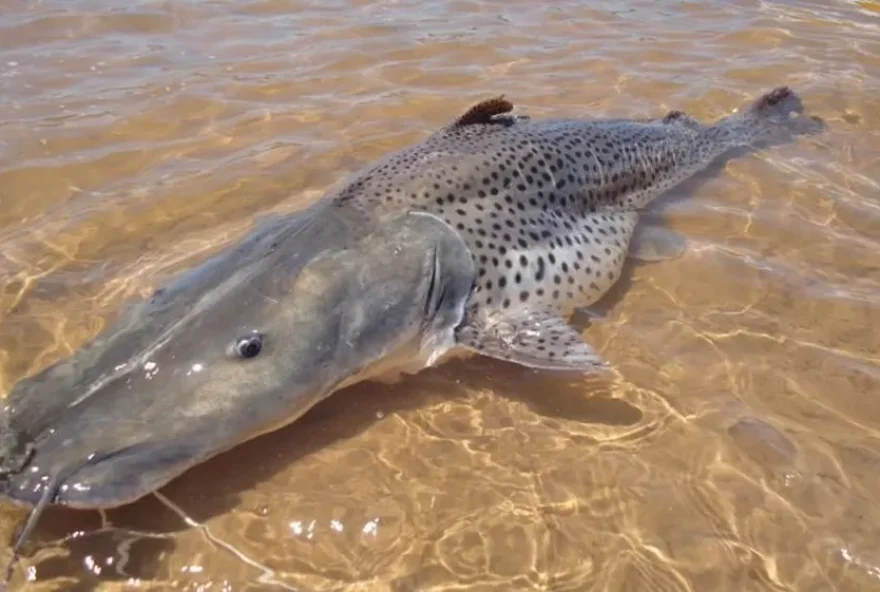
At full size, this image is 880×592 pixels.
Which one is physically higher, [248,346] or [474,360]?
[248,346]

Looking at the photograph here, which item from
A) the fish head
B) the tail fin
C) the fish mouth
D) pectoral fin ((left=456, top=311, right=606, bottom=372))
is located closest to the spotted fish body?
pectoral fin ((left=456, top=311, right=606, bottom=372))

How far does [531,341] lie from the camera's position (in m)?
3.73

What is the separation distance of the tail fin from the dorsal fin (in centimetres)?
224

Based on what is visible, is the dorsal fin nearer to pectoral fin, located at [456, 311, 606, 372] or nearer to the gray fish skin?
the gray fish skin

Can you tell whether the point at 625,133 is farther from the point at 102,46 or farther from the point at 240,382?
the point at 102,46

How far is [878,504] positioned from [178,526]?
8.31ft

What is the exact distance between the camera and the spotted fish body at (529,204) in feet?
12.6

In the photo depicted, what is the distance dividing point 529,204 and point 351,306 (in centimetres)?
127

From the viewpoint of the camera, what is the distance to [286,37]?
7.80 meters

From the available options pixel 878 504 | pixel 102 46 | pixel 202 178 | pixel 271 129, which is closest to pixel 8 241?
pixel 202 178

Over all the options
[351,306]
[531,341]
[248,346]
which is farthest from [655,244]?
[248,346]

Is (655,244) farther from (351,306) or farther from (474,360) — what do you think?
(351,306)

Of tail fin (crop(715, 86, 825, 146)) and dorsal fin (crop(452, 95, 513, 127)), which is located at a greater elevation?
dorsal fin (crop(452, 95, 513, 127))

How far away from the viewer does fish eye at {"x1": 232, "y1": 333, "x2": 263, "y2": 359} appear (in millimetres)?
3201
